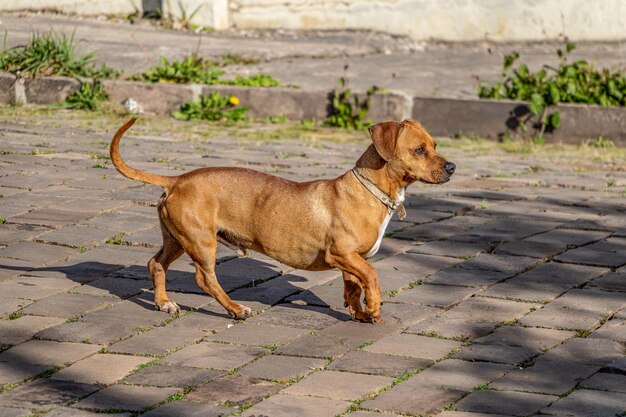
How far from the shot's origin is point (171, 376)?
183 inches

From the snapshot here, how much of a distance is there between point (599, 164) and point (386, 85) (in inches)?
133

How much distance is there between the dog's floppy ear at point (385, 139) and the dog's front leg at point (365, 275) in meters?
0.50

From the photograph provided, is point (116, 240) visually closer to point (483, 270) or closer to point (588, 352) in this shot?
point (483, 270)

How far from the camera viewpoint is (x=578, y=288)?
6.20m

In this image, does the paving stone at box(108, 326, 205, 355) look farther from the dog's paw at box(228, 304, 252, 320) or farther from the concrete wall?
the concrete wall

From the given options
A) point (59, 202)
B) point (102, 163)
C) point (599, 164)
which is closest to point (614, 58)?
point (599, 164)

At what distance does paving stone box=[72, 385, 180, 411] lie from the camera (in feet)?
14.0

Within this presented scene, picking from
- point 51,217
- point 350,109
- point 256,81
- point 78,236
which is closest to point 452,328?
point 78,236

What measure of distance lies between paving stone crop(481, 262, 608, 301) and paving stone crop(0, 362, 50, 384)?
97.9 inches

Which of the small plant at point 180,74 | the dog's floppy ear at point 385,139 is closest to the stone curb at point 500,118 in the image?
the small plant at point 180,74

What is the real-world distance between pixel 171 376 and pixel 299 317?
3.61 ft

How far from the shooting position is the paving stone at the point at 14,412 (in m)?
4.16

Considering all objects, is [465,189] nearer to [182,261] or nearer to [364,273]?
[182,261]

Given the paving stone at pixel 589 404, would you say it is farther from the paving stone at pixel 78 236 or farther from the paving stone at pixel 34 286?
the paving stone at pixel 78 236
